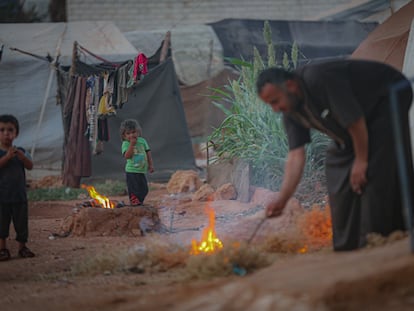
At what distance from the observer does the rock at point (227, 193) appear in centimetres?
873

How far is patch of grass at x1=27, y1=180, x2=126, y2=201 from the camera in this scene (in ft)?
37.7

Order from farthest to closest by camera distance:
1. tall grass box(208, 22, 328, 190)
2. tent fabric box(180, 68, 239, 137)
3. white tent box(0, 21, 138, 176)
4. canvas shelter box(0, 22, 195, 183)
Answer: tent fabric box(180, 68, 239, 137) → white tent box(0, 21, 138, 176) → canvas shelter box(0, 22, 195, 183) → tall grass box(208, 22, 328, 190)

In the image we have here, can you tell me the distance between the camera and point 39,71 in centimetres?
1462

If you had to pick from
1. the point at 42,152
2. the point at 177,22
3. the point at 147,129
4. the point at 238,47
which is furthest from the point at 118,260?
the point at 177,22

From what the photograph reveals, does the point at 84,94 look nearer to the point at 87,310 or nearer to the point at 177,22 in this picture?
the point at 87,310

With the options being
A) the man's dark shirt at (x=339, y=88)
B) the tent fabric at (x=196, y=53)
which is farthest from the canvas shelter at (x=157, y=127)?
the man's dark shirt at (x=339, y=88)

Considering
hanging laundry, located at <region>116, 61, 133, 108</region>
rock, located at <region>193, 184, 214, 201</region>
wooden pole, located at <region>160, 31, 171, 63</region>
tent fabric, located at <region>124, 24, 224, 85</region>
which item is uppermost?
tent fabric, located at <region>124, 24, 224, 85</region>

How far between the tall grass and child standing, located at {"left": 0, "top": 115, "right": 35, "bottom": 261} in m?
3.03

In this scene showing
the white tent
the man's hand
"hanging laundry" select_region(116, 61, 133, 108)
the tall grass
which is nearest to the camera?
the man's hand

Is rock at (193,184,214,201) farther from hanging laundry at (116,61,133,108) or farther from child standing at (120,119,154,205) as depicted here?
hanging laundry at (116,61,133,108)

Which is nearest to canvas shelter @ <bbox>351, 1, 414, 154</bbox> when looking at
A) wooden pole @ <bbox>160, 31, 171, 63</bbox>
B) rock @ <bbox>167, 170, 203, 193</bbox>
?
rock @ <bbox>167, 170, 203, 193</bbox>

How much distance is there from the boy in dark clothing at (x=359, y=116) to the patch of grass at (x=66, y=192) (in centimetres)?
775

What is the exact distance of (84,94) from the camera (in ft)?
35.5

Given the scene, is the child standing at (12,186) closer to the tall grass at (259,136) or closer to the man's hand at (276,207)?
the man's hand at (276,207)
